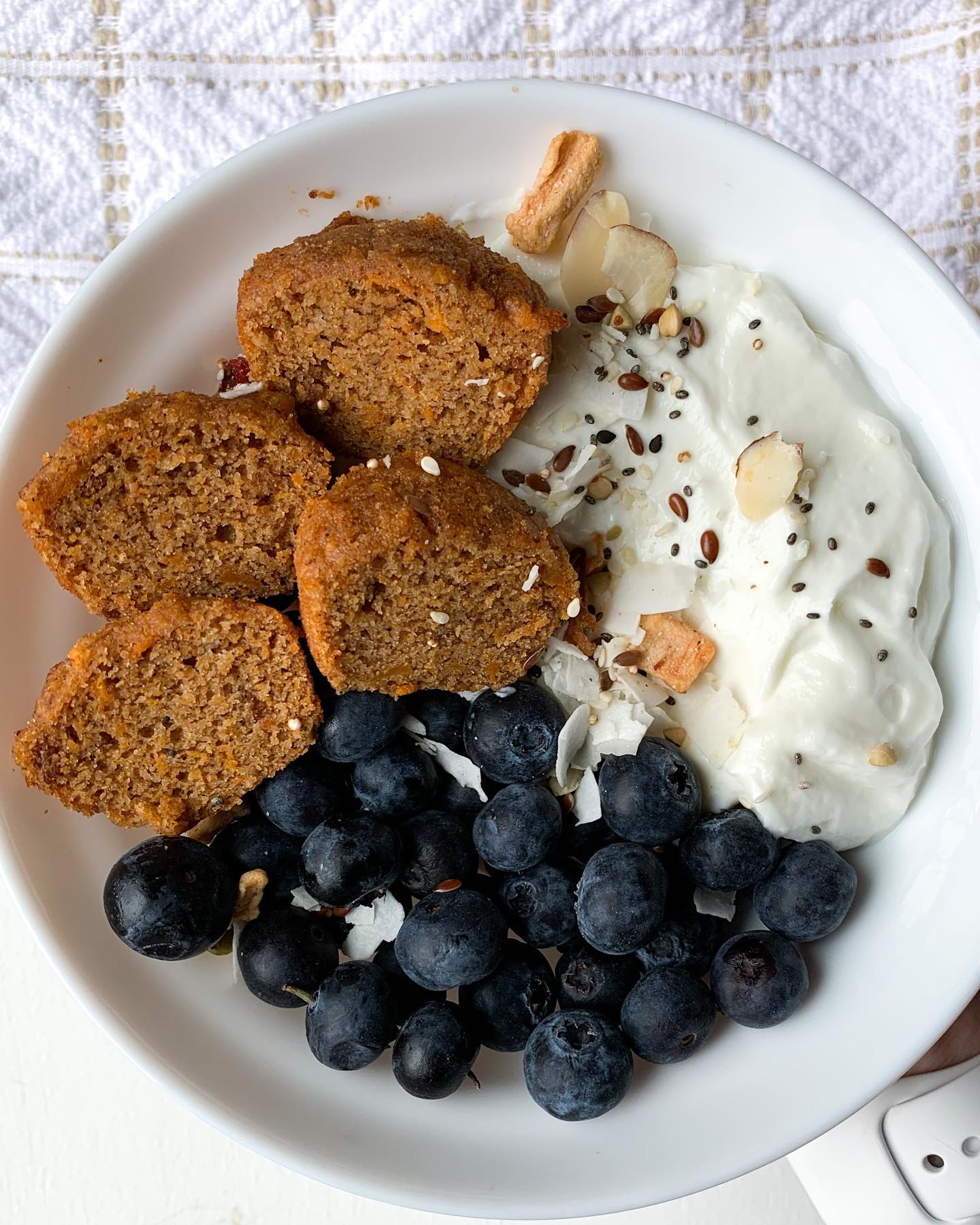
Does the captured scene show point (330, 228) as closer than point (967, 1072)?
Yes

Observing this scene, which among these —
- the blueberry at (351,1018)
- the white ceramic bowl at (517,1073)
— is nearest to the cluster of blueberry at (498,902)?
the blueberry at (351,1018)

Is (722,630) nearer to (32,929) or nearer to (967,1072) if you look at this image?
(967,1072)

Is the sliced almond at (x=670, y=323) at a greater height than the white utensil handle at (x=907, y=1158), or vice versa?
the sliced almond at (x=670, y=323)

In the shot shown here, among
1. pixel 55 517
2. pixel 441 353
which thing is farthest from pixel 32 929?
pixel 441 353

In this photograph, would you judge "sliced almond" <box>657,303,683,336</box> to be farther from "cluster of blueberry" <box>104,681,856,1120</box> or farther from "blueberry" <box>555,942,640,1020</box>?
"blueberry" <box>555,942,640,1020</box>

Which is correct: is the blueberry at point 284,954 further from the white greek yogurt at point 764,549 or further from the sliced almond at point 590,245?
the sliced almond at point 590,245
